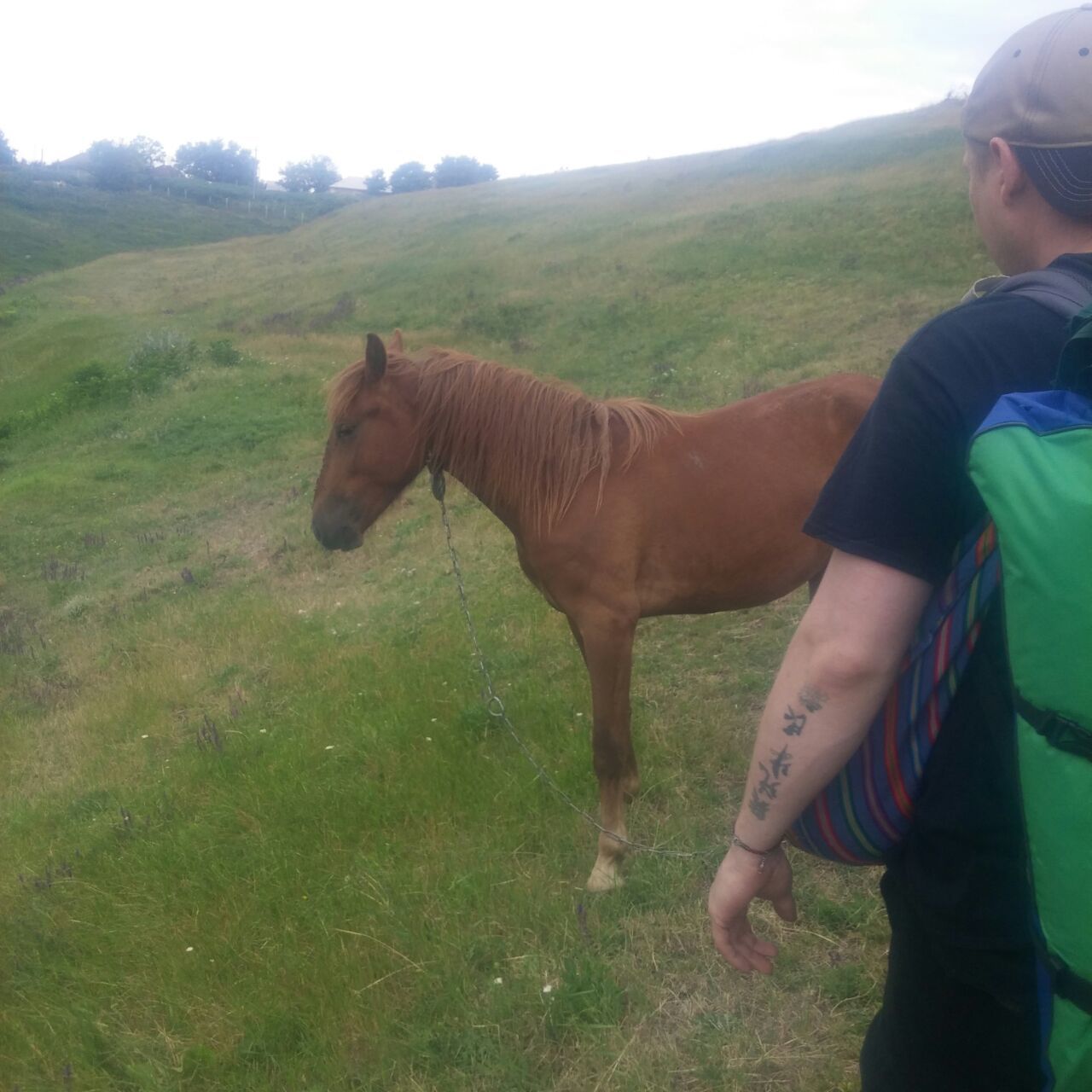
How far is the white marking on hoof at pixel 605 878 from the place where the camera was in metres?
3.34

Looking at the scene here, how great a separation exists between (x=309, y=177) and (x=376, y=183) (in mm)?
12080

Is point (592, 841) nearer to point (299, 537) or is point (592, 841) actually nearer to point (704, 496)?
point (704, 496)

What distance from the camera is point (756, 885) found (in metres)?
1.41

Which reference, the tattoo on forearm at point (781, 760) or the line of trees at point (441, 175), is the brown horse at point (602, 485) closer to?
the tattoo on forearm at point (781, 760)

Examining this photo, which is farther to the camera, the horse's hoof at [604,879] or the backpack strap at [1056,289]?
the horse's hoof at [604,879]

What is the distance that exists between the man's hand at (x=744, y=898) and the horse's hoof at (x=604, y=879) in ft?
5.99

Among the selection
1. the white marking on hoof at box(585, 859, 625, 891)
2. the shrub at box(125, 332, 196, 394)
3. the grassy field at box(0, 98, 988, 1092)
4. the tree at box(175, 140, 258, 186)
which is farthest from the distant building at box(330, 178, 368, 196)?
A: the white marking on hoof at box(585, 859, 625, 891)

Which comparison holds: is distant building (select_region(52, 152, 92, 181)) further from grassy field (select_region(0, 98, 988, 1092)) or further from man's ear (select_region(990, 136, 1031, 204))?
man's ear (select_region(990, 136, 1031, 204))

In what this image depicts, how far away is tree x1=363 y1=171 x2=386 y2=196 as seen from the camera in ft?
315

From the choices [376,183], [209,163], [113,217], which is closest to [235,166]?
[209,163]

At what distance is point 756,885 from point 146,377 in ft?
65.0

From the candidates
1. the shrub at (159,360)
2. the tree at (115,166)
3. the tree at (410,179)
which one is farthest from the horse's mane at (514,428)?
the tree at (410,179)

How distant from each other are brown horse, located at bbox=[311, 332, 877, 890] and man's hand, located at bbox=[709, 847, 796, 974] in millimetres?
1903

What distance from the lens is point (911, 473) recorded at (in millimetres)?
1095
